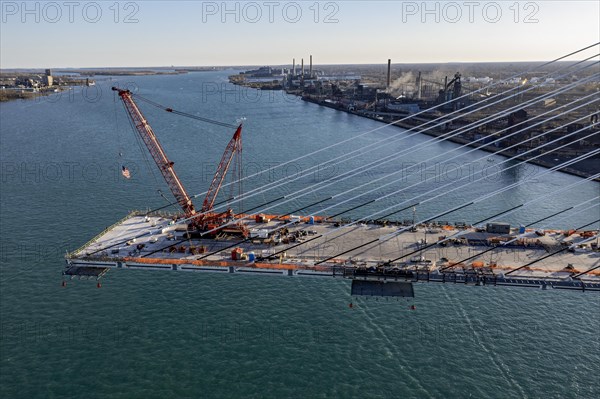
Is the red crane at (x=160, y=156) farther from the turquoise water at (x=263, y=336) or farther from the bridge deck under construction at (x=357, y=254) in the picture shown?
the turquoise water at (x=263, y=336)

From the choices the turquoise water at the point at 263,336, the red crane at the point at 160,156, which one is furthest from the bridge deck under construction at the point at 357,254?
the turquoise water at the point at 263,336

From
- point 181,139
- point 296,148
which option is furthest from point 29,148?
point 296,148

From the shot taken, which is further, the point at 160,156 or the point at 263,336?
the point at 160,156

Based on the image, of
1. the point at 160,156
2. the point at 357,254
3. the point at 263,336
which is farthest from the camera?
the point at 160,156

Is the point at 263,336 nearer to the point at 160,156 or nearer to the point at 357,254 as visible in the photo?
the point at 357,254

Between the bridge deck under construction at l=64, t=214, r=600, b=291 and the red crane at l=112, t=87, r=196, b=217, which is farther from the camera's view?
the red crane at l=112, t=87, r=196, b=217

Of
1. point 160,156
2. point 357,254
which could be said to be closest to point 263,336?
point 357,254

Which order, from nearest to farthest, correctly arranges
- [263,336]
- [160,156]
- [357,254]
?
[263,336], [357,254], [160,156]

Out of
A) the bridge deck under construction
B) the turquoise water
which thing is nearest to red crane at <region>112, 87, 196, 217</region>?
the bridge deck under construction

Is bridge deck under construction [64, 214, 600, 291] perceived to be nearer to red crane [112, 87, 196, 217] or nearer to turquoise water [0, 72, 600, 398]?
red crane [112, 87, 196, 217]
